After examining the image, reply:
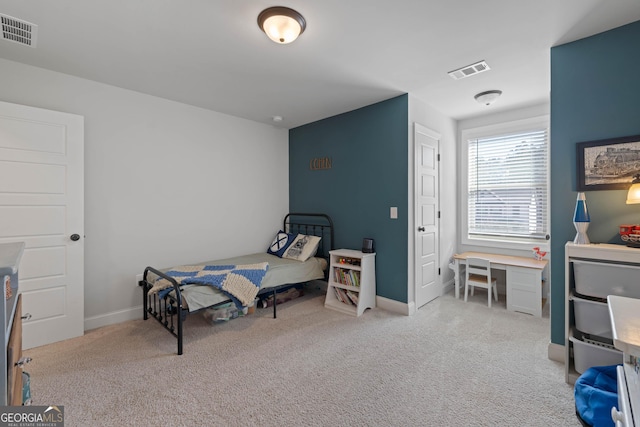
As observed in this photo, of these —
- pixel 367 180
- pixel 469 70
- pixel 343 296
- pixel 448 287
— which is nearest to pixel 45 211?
pixel 343 296

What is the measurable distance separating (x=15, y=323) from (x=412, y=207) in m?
3.15

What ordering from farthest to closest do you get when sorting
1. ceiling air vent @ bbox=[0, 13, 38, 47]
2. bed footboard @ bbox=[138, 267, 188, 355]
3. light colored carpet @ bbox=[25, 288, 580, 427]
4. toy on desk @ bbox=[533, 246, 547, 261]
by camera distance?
toy on desk @ bbox=[533, 246, 547, 261], bed footboard @ bbox=[138, 267, 188, 355], ceiling air vent @ bbox=[0, 13, 38, 47], light colored carpet @ bbox=[25, 288, 580, 427]

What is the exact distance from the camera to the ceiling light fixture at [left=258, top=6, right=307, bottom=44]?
6.11 feet

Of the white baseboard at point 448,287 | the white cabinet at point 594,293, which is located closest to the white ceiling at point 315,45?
the white cabinet at point 594,293

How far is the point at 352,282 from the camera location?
3412mm

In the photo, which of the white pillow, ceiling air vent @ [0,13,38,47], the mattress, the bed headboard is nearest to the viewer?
ceiling air vent @ [0,13,38,47]

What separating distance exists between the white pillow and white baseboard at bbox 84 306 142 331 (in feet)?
5.81

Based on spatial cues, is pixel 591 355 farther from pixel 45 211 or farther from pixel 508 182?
pixel 45 211

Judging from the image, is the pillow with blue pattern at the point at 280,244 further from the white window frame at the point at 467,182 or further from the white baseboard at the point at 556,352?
the white baseboard at the point at 556,352

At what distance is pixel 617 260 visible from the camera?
6.01 ft

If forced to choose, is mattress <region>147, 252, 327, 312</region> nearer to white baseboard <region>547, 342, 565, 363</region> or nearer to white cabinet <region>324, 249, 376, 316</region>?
white cabinet <region>324, 249, 376, 316</region>

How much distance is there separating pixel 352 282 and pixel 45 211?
3036mm

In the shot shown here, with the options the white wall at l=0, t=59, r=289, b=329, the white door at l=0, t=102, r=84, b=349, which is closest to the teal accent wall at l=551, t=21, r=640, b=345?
the white wall at l=0, t=59, r=289, b=329

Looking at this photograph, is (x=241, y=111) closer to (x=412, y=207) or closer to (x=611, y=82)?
(x=412, y=207)
